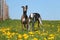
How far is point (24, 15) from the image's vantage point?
1634 centimetres

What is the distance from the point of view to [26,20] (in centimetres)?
1627

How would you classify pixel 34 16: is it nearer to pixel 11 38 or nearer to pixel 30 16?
pixel 30 16

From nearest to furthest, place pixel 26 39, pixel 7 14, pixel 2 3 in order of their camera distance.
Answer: pixel 26 39, pixel 2 3, pixel 7 14

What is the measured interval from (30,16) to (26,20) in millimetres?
336

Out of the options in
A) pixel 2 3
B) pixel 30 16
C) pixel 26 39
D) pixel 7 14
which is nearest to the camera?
pixel 26 39

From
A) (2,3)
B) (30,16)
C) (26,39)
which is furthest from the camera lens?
(2,3)

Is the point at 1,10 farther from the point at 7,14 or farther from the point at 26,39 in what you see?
the point at 26,39

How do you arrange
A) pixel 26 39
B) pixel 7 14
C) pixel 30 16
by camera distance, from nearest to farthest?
pixel 26 39 < pixel 30 16 < pixel 7 14

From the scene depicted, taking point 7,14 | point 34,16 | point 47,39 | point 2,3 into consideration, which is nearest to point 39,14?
point 34,16

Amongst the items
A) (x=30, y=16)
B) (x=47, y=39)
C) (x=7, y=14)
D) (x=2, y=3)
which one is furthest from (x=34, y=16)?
(x=7, y=14)

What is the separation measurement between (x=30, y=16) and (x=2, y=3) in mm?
16345

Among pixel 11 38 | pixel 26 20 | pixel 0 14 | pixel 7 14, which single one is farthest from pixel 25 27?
pixel 7 14

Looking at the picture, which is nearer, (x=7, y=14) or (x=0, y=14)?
(x=0, y=14)

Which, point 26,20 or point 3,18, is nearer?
point 26,20
